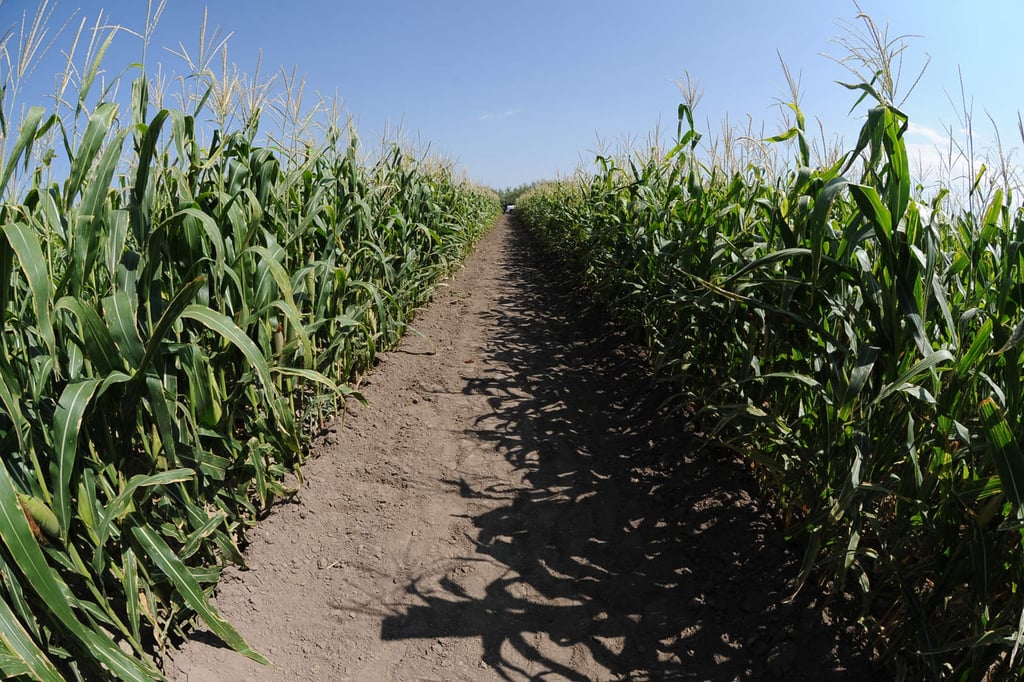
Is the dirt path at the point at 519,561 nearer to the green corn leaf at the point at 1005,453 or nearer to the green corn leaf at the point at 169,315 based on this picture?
the green corn leaf at the point at 1005,453

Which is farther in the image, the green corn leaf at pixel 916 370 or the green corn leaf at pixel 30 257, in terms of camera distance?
the green corn leaf at pixel 916 370

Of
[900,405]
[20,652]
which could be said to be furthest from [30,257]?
[900,405]

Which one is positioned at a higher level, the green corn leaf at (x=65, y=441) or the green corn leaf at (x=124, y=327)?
the green corn leaf at (x=124, y=327)

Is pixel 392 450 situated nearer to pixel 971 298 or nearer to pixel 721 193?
pixel 721 193

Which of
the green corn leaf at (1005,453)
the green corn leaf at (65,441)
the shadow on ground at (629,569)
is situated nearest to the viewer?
the green corn leaf at (1005,453)

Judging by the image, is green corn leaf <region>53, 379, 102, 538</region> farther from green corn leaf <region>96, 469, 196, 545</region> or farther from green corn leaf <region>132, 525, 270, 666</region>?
green corn leaf <region>132, 525, 270, 666</region>

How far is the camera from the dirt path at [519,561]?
1846 millimetres

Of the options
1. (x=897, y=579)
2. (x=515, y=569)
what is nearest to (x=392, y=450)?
(x=515, y=569)

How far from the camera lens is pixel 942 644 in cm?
146

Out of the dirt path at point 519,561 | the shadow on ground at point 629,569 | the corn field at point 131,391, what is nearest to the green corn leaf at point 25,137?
the corn field at point 131,391

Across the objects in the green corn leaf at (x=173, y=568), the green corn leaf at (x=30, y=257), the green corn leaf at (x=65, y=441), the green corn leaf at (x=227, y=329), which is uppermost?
the green corn leaf at (x=30, y=257)

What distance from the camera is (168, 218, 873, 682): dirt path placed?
1.85 meters

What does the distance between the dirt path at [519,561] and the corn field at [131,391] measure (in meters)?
0.23

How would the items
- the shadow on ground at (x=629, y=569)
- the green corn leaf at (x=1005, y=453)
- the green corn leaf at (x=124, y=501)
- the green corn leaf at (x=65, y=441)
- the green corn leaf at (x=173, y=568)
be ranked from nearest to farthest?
the green corn leaf at (x=1005, y=453), the green corn leaf at (x=65, y=441), the green corn leaf at (x=124, y=501), the green corn leaf at (x=173, y=568), the shadow on ground at (x=629, y=569)
